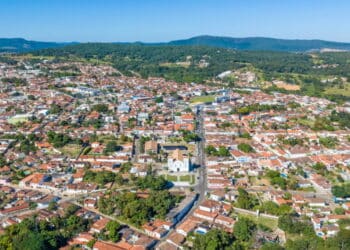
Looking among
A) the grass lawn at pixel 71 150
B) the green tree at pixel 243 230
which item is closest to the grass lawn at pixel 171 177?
the green tree at pixel 243 230

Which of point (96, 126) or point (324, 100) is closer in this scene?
point (96, 126)

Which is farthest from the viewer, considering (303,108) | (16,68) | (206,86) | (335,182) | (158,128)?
(16,68)

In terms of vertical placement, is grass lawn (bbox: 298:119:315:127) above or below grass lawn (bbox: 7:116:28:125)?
below

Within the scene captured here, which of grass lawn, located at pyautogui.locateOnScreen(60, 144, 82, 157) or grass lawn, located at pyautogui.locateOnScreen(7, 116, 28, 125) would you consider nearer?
grass lawn, located at pyautogui.locateOnScreen(60, 144, 82, 157)

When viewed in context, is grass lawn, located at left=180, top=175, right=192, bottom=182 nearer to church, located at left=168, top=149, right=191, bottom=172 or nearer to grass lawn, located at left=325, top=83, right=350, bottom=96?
church, located at left=168, top=149, right=191, bottom=172

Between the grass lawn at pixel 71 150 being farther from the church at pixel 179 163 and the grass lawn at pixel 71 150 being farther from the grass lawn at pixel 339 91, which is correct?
the grass lawn at pixel 339 91

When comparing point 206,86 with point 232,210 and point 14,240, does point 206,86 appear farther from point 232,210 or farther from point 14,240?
point 14,240

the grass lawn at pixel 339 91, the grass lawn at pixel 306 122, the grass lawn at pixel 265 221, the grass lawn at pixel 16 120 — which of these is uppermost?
the grass lawn at pixel 16 120

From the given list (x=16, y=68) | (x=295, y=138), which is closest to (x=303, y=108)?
(x=295, y=138)

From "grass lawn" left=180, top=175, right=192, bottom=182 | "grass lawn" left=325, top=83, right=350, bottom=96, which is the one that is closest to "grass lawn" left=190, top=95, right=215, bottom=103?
"grass lawn" left=325, top=83, right=350, bottom=96
